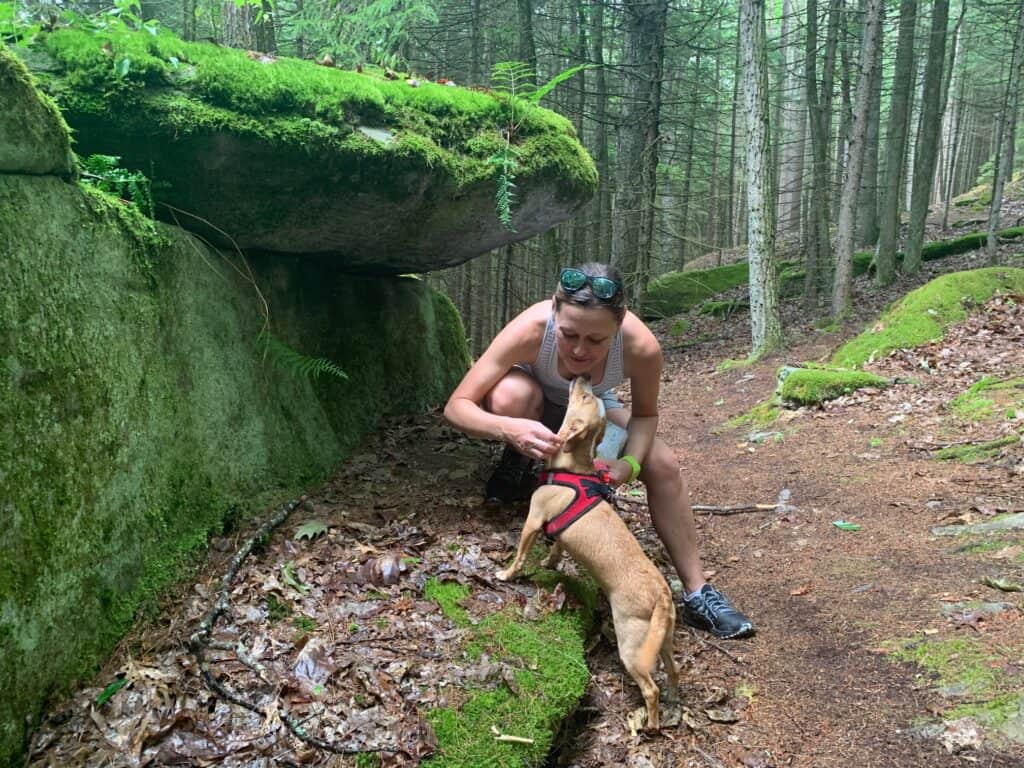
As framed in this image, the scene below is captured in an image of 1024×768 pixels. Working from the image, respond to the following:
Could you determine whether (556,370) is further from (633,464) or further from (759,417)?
(759,417)

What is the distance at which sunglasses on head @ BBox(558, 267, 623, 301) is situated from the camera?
3348mm

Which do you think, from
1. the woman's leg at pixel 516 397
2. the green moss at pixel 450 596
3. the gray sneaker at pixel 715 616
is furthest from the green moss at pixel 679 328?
the green moss at pixel 450 596

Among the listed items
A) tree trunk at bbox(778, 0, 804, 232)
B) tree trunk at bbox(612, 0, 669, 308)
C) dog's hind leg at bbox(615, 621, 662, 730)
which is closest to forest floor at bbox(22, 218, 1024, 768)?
dog's hind leg at bbox(615, 621, 662, 730)

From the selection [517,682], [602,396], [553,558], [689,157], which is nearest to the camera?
[517,682]

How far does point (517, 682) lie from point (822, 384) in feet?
19.9

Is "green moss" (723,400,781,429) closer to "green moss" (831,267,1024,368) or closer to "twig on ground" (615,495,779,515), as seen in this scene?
"green moss" (831,267,1024,368)

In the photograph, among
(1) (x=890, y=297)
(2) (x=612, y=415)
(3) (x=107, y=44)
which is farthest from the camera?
(1) (x=890, y=297)

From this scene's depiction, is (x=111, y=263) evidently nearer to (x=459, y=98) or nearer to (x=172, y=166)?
(x=172, y=166)

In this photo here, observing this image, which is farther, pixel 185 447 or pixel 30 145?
pixel 185 447

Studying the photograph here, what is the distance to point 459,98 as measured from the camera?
479 centimetres

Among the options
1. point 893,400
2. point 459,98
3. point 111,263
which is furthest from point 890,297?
point 111,263

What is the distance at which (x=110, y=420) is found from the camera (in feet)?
9.33

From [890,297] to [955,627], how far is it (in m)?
12.6

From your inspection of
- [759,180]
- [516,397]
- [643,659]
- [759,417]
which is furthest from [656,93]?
[643,659]
